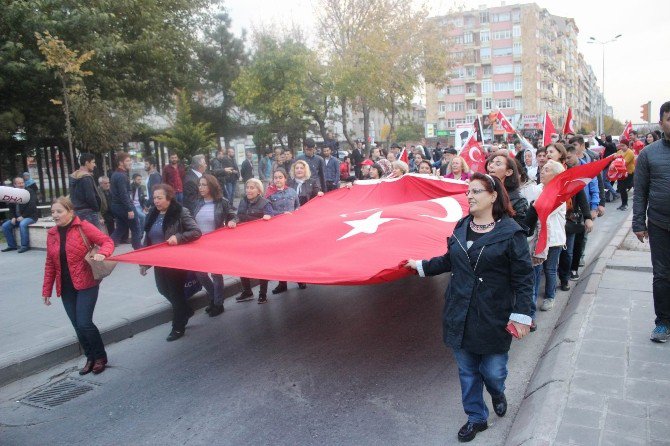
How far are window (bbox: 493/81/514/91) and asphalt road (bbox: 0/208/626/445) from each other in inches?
3369

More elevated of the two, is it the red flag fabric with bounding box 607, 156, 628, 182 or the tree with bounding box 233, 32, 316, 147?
the tree with bounding box 233, 32, 316, 147

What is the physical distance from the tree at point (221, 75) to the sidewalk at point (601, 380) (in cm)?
2876

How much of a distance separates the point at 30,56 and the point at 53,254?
12.4 metres

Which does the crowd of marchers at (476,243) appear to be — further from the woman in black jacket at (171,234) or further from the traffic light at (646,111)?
the traffic light at (646,111)

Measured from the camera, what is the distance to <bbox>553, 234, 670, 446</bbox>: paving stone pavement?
130 inches

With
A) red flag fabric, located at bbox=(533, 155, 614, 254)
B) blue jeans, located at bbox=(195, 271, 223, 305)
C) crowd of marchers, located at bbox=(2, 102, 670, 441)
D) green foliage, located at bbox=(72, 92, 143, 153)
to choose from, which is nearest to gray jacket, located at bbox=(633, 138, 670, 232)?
crowd of marchers, located at bbox=(2, 102, 670, 441)

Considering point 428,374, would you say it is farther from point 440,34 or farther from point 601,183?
point 440,34

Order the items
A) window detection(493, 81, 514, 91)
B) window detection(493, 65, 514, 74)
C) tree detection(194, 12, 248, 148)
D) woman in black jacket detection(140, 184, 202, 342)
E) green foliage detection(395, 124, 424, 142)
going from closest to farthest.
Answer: woman in black jacket detection(140, 184, 202, 342)
tree detection(194, 12, 248, 148)
green foliage detection(395, 124, 424, 142)
window detection(493, 65, 514, 74)
window detection(493, 81, 514, 91)

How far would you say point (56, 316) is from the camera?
6871mm

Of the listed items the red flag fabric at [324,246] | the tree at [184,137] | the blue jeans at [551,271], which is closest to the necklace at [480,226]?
the red flag fabric at [324,246]

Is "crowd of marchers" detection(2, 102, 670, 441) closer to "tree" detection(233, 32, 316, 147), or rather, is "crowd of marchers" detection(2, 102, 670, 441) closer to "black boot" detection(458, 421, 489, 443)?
"black boot" detection(458, 421, 489, 443)

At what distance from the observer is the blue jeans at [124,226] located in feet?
35.9

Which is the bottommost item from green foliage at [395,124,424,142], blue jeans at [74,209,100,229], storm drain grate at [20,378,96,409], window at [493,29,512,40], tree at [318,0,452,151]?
storm drain grate at [20,378,96,409]

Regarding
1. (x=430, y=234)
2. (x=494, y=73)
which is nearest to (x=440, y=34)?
(x=430, y=234)
